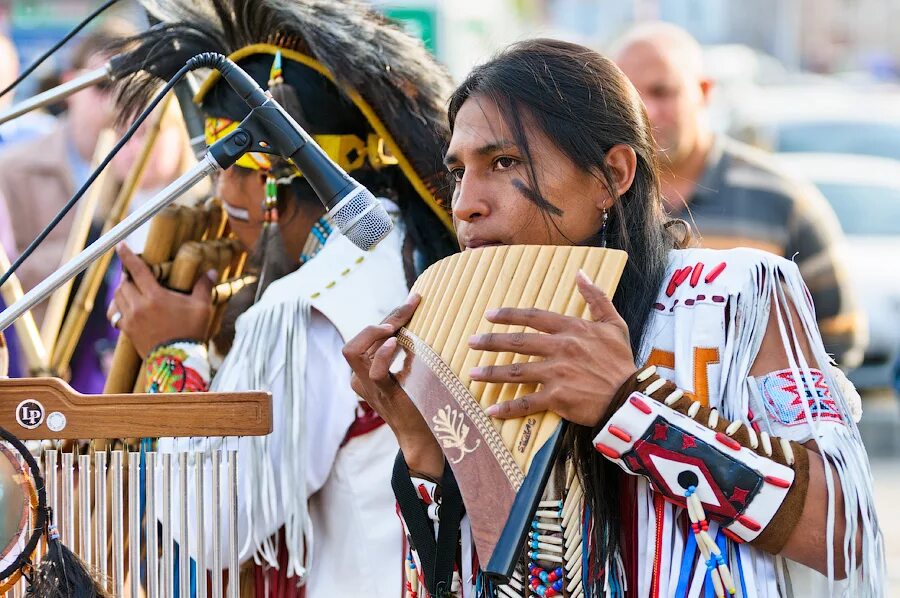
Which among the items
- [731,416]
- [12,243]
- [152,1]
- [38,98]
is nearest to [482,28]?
[12,243]

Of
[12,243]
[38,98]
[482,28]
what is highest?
[38,98]

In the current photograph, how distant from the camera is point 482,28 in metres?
8.82

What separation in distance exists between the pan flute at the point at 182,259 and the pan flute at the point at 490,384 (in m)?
1.12

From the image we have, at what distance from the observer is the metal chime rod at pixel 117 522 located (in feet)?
7.02

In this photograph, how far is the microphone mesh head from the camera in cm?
206

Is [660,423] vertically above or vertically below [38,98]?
below

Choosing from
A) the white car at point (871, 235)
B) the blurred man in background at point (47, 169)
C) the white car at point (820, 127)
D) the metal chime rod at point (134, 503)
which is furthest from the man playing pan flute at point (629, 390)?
the white car at point (820, 127)

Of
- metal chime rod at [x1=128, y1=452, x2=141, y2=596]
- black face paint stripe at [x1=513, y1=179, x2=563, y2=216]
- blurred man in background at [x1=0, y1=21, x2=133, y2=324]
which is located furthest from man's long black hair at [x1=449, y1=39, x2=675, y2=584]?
blurred man in background at [x1=0, y1=21, x2=133, y2=324]

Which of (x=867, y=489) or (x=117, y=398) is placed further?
(x=117, y=398)

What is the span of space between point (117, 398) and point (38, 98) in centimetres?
70

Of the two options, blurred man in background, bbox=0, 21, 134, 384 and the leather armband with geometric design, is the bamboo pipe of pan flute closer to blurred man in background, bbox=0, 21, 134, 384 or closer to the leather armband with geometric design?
blurred man in background, bbox=0, 21, 134, 384

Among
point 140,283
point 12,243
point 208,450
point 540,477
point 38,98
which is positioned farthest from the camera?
point 12,243

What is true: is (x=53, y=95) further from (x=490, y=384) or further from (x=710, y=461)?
(x=710, y=461)

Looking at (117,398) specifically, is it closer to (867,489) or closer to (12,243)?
(867,489)
